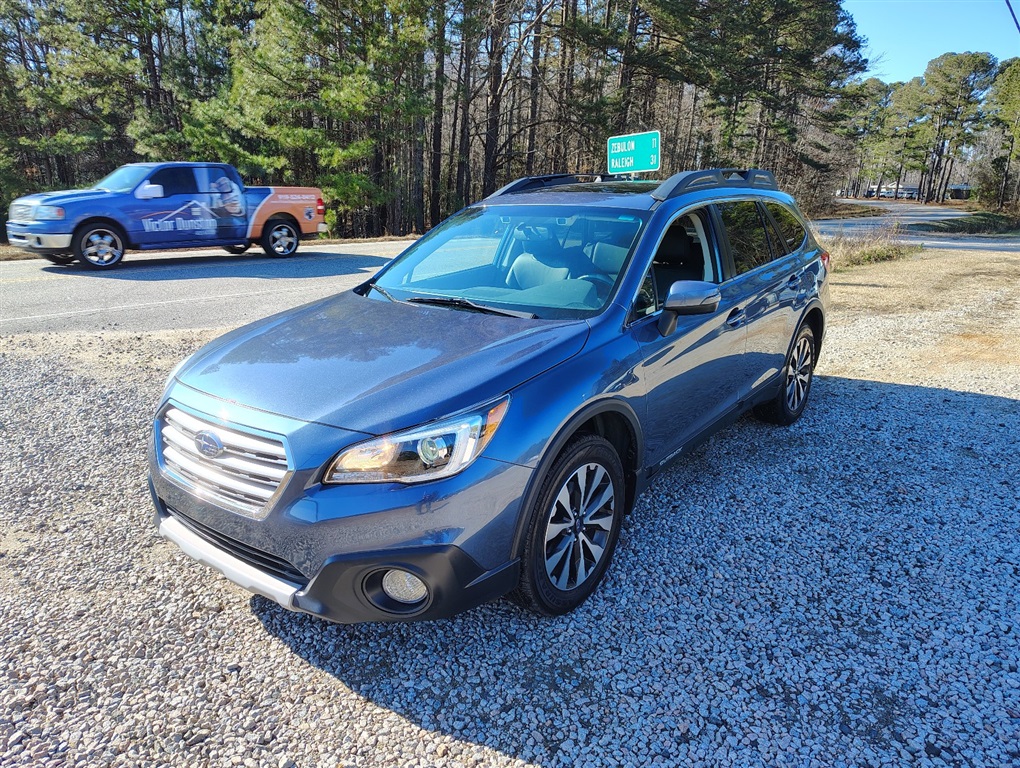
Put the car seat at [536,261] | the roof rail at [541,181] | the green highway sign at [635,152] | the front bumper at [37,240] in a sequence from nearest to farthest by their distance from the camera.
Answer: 1. the car seat at [536,261]
2. the roof rail at [541,181]
3. the green highway sign at [635,152]
4. the front bumper at [37,240]

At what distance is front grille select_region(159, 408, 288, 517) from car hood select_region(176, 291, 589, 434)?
5.3 inches

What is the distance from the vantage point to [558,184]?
4.77 m

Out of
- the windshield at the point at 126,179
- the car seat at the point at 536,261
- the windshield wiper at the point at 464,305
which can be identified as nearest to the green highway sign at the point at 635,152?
the car seat at the point at 536,261

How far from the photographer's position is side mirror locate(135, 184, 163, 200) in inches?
471

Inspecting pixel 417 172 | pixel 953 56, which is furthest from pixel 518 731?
pixel 953 56

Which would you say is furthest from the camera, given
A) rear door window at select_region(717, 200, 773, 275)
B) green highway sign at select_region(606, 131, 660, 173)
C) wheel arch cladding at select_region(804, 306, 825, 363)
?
green highway sign at select_region(606, 131, 660, 173)

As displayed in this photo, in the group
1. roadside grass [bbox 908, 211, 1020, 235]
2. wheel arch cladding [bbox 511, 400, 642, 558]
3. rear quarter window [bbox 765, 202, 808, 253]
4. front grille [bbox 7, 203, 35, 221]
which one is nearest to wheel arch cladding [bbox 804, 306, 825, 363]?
rear quarter window [bbox 765, 202, 808, 253]

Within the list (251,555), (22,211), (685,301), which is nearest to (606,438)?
(685,301)

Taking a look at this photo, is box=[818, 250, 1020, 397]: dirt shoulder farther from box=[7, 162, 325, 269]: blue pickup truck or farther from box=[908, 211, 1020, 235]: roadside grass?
box=[908, 211, 1020, 235]: roadside grass

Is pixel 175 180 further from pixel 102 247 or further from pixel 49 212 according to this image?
pixel 49 212

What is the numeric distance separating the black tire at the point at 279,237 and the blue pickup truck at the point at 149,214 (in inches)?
0.9

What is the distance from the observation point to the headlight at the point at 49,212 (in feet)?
36.7

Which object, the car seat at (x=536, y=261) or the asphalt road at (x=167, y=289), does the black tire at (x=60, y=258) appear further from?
the car seat at (x=536, y=261)

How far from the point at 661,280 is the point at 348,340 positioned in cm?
167
